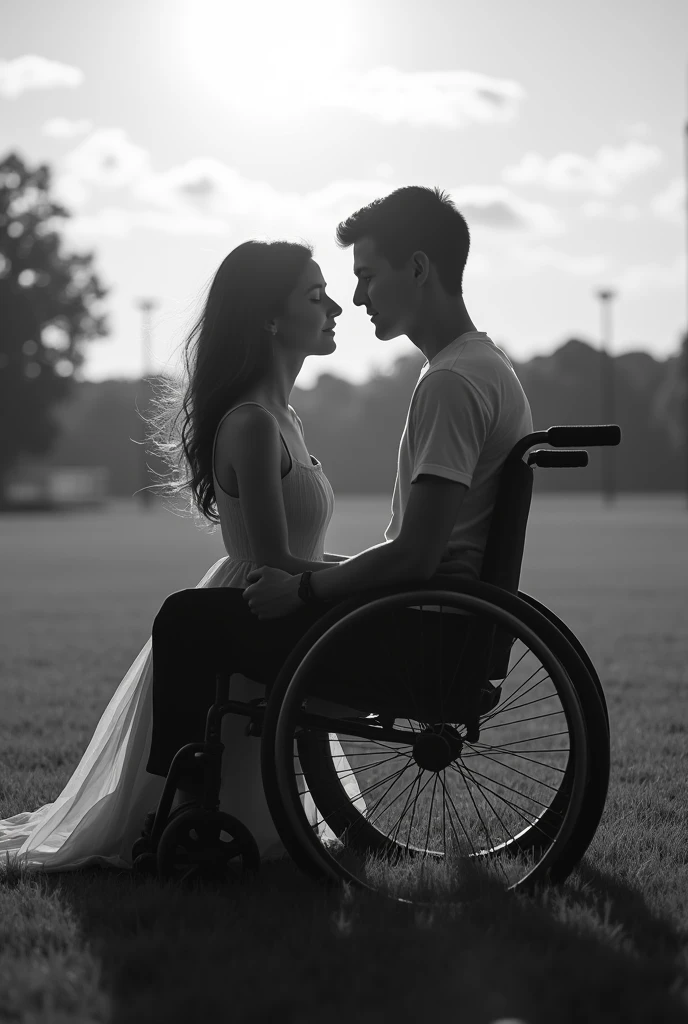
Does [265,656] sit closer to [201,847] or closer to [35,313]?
[201,847]

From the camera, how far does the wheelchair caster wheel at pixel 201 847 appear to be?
2883mm

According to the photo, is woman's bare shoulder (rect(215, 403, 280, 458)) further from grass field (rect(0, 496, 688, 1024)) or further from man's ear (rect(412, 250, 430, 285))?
grass field (rect(0, 496, 688, 1024))

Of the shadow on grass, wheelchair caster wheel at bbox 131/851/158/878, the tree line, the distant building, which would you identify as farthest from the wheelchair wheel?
the distant building

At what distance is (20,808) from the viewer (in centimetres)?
401

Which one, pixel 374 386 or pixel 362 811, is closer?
pixel 362 811

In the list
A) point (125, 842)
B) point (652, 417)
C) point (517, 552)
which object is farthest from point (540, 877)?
point (652, 417)

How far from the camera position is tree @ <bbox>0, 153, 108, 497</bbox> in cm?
4934

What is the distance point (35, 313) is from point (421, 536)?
1961 inches

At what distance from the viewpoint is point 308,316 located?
3258 millimetres

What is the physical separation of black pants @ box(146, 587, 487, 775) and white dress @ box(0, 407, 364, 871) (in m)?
0.29

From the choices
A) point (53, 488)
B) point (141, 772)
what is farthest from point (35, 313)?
point (141, 772)

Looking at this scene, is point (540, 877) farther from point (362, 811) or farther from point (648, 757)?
point (648, 757)

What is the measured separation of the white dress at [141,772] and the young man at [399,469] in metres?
0.32

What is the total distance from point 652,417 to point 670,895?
6917 centimetres
